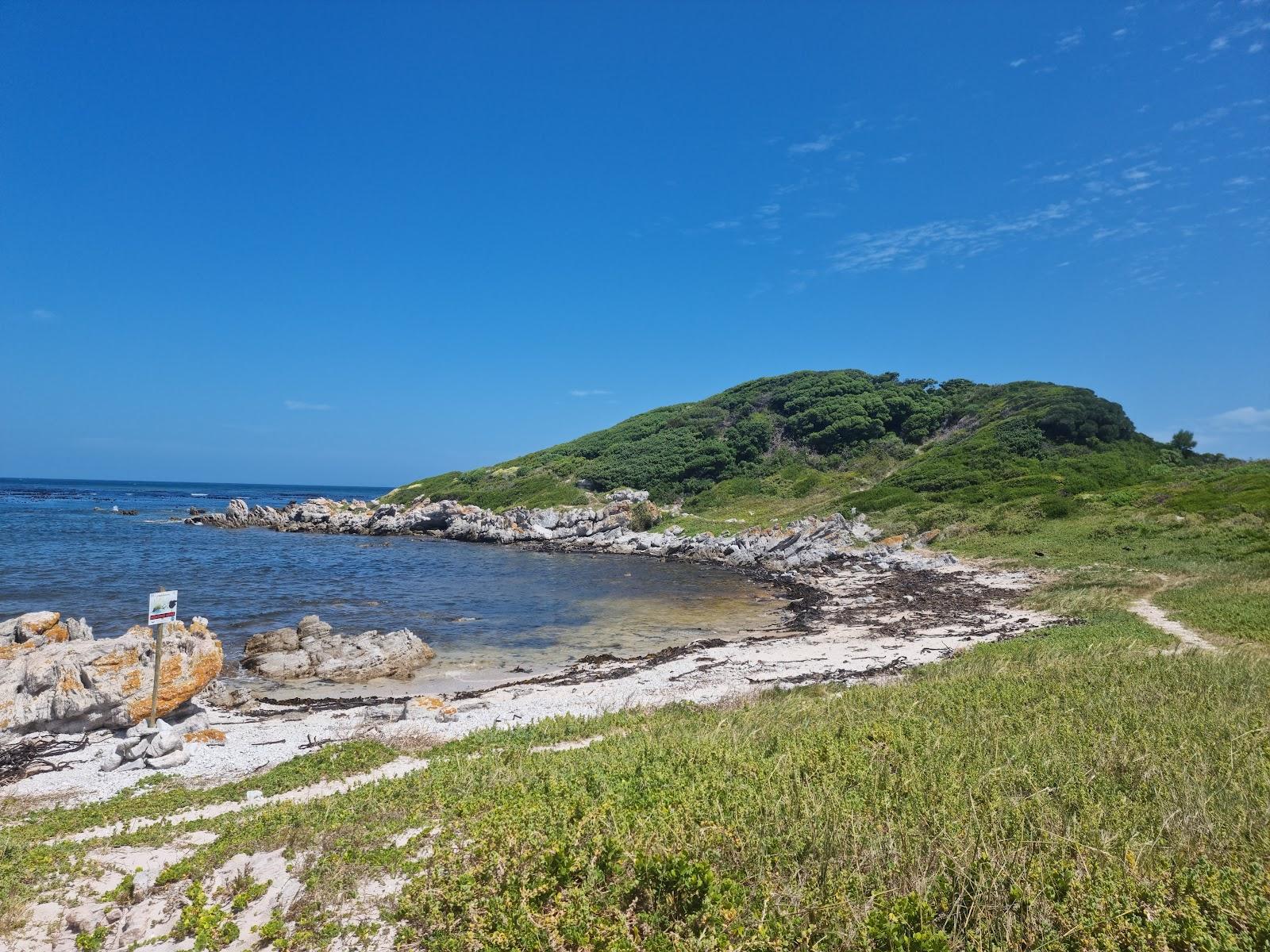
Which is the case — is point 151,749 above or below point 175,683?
below

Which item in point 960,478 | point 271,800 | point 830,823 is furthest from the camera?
point 960,478

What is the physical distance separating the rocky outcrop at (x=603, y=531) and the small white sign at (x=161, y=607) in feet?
118

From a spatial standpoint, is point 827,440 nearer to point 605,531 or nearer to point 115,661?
point 605,531

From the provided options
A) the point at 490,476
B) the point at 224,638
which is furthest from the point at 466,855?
the point at 490,476

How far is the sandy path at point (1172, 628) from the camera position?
15.1 m

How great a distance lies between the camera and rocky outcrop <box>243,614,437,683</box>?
19016 millimetres

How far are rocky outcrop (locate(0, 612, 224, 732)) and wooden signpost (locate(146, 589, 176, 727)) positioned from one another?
445 mm

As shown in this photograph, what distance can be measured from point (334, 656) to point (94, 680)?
22.2 ft

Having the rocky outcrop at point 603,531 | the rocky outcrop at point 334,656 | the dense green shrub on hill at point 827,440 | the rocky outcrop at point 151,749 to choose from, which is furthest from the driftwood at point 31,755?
the dense green shrub on hill at point 827,440

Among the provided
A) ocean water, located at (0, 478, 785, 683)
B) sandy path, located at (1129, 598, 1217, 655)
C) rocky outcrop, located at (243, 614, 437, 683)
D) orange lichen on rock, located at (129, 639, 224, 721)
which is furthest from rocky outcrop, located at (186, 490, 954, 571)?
orange lichen on rock, located at (129, 639, 224, 721)

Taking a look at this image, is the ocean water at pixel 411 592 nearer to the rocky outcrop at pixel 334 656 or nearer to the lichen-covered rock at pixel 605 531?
the rocky outcrop at pixel 334 656

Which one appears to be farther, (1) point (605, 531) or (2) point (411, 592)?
(1) point (605, 531)

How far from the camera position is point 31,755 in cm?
1203

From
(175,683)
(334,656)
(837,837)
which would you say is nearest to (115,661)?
(175,683)
